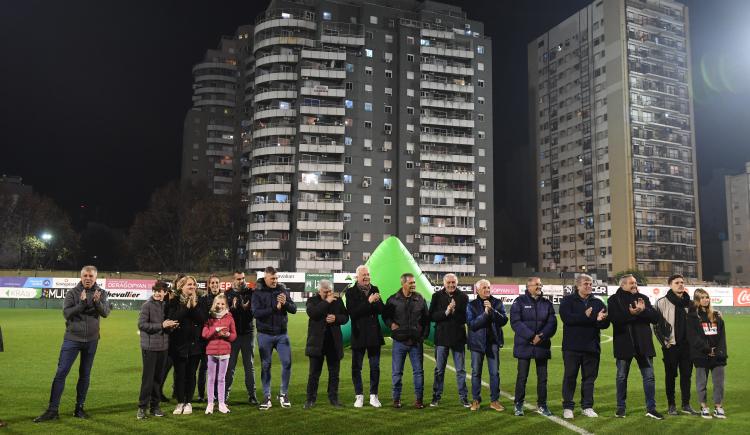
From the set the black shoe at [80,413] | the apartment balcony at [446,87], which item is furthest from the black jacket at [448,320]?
the apartment balcony at [446,87]

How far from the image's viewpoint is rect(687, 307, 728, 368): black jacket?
10.2 meters

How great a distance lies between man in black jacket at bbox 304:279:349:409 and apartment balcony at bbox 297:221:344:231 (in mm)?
76819

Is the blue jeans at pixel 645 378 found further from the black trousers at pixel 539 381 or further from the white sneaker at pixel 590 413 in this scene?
the black trousers at pixel 539 381

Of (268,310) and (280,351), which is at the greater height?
(268,310)

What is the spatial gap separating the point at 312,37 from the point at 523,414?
9245 cm

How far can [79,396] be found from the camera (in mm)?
9805

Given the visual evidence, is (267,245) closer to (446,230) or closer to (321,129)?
(321,129)

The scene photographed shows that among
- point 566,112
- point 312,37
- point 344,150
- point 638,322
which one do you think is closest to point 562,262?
point 566,112

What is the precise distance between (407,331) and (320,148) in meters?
79.3

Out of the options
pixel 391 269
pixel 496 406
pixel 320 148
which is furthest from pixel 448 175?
pixel 496 406

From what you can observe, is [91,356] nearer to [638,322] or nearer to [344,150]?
[638,322]

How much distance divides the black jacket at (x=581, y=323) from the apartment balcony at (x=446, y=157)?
277ft

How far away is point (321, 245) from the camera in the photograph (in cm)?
8731

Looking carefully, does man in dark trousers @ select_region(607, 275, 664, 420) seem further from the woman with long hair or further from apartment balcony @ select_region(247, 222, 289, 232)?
apartment balcony @ select_region(247, 222, 289, 232)
